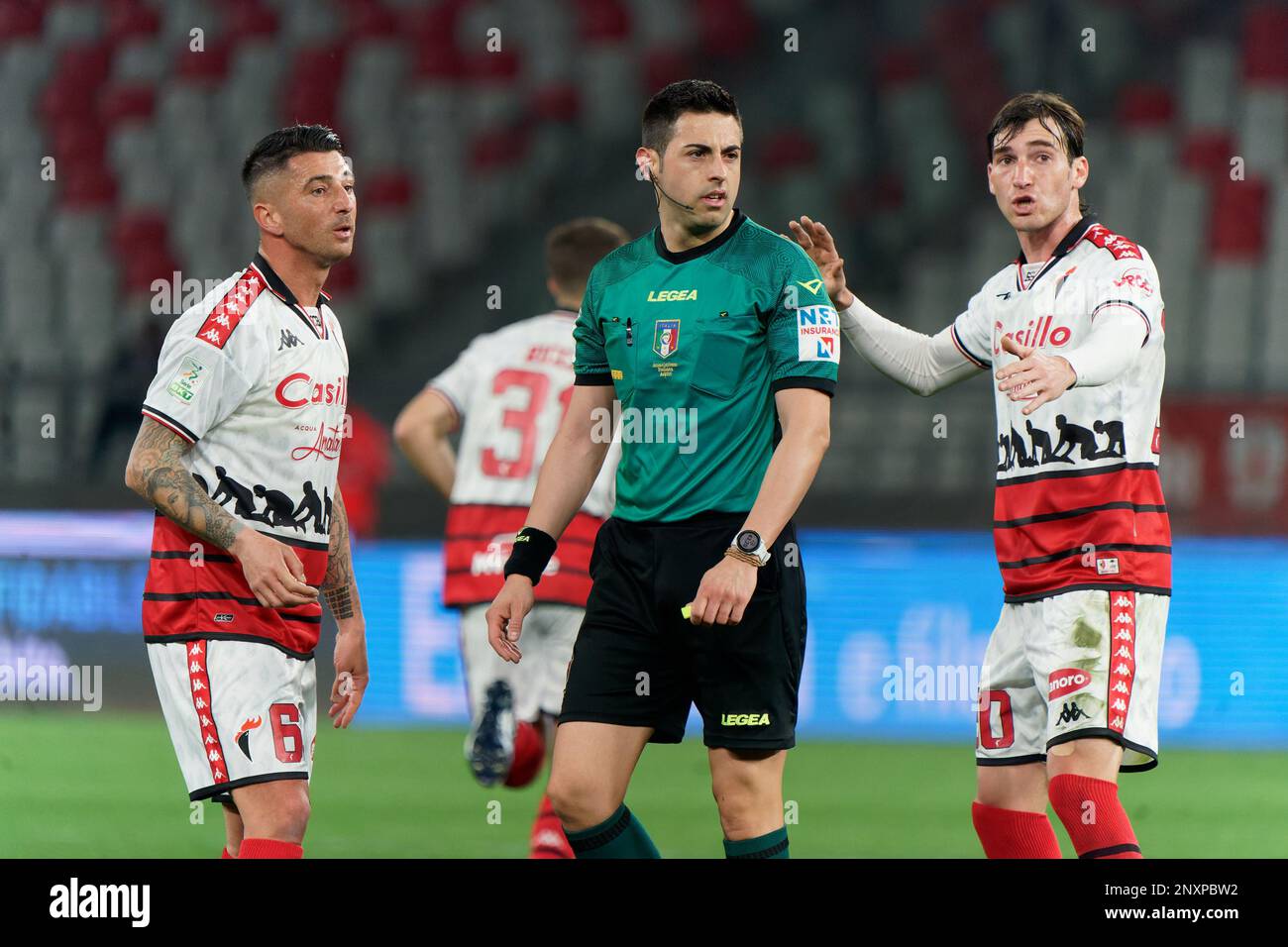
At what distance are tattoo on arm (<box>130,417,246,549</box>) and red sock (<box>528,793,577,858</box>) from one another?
1.84 m

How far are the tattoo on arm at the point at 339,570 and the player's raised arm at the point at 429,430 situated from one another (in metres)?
1.76

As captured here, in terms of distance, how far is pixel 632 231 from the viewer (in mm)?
13125

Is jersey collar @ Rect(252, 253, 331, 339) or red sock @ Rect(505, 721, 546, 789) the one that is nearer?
jersey collar @ Rect(252, 253, 331, 339)

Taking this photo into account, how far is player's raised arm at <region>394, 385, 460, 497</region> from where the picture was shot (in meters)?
6.27

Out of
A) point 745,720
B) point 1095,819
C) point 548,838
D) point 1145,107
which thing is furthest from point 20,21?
point 1095,819

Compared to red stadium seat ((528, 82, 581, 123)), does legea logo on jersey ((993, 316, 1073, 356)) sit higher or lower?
lower

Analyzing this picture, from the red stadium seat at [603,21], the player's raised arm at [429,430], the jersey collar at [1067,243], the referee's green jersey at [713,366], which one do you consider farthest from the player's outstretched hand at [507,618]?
the red stadium seat at [603,21]

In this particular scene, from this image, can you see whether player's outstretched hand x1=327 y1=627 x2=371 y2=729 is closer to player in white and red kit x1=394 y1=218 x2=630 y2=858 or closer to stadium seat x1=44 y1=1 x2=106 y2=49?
player in white and red kit x1=394 y1=218 x2=630 y2=858

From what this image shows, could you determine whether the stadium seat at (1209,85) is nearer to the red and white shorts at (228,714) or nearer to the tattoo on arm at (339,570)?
the tattoo on arm at (339,570)

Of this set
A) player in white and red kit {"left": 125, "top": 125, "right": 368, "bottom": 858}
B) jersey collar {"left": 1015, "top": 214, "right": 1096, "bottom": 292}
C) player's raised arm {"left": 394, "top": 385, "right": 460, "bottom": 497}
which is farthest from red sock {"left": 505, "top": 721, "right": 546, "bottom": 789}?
jersey collar {"left": 1015, "top": 214, "right": 1096, "bottom": 292}

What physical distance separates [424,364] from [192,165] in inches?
107

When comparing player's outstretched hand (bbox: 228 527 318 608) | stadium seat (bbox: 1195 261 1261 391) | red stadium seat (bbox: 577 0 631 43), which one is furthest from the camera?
red stadium seat (bbox: 577 0 631 43)

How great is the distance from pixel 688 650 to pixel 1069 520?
42.0 inches

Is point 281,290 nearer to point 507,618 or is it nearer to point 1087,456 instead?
point 507,618
